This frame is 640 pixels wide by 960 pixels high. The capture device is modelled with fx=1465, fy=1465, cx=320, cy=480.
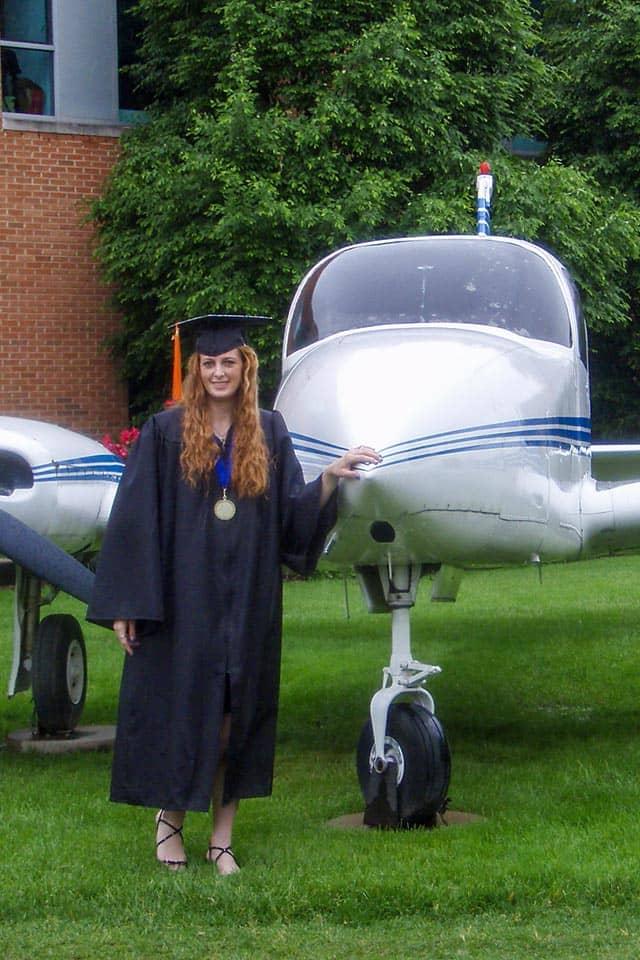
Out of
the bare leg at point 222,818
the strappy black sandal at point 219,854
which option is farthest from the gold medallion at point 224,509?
the strappy black sandal at point 219,854

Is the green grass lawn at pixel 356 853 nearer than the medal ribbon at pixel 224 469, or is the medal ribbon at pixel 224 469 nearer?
the green grass lawn at pixel 356 853

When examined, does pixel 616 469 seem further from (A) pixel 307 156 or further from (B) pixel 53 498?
(A) pixel 307 156

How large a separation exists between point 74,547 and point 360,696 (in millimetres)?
3629

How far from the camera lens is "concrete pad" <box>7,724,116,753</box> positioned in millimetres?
8602

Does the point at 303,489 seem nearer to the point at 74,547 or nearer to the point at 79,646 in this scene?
the point at 74,547

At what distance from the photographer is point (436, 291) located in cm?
652

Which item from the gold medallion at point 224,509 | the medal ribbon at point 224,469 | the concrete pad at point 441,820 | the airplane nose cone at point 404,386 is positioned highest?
the airplane nose cone at point 404,386

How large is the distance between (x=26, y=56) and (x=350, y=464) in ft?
52.2

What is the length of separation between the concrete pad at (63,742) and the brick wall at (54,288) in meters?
10.9

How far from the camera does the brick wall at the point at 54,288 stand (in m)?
19.6

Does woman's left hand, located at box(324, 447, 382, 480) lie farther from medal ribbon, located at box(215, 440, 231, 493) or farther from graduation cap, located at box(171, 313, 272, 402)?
graduation cap, located at box(171, 313, 272, 402)

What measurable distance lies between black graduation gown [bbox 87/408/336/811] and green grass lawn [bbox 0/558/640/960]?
42 cm

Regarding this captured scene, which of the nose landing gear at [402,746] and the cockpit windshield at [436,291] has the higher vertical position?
the cockpit windshield at [436,291]

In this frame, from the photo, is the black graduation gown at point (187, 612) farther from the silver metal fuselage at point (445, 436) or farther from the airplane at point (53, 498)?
the airplane at point (53, 498)
